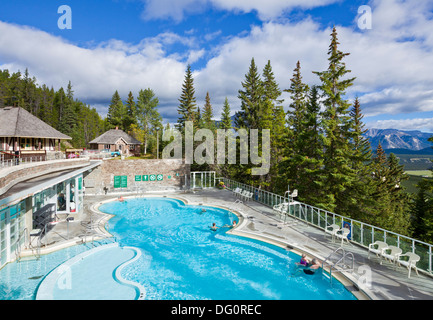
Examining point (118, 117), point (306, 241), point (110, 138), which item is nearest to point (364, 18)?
point (306, 241)

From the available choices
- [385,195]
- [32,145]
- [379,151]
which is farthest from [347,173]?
[379,151]

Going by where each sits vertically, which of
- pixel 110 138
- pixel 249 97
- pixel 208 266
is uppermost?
pixel 249 97

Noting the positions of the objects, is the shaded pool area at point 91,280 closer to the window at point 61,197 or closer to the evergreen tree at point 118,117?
the window at point 61,197

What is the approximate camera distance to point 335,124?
2034cm

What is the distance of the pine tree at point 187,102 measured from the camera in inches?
1686

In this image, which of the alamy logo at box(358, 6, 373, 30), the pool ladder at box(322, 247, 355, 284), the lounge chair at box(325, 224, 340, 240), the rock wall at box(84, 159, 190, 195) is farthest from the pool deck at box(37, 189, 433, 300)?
the alamy logo at box(358, 6, 373, 30)

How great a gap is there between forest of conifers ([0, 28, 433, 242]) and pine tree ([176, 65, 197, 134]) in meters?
0.18

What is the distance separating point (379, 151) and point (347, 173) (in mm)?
30540

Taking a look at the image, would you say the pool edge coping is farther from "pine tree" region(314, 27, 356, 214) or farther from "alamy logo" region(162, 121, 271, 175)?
"alamy logo" region(162, 121, 271, 175)

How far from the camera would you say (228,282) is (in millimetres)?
9180

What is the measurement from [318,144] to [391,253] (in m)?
14.5

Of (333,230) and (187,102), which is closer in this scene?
(333,230)

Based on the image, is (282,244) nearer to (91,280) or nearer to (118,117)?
(91,280)

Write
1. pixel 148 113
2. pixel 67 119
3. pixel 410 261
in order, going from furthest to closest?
pixel 67 119
pixel 148 113
pixel 410 261
